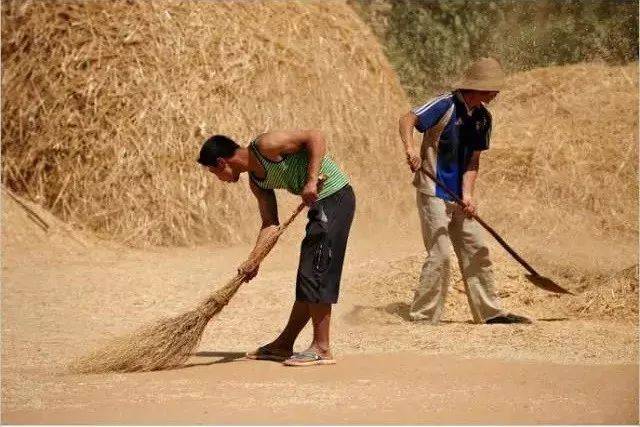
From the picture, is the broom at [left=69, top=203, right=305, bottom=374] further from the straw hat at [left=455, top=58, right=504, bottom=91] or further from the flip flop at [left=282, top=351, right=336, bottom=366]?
the straw hat at [left=455, top=58, right=504, bottom=91]

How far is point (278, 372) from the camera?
6.16 meters

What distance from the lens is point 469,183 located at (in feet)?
24.6

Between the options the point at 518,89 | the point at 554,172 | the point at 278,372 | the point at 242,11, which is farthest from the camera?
the point at 518,89

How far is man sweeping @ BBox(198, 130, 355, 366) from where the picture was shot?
618 centimetres

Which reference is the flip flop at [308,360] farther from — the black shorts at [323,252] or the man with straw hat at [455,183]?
the man with straw hat at [455,183]

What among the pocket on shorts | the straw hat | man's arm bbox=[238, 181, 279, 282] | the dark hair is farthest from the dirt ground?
the straw hat

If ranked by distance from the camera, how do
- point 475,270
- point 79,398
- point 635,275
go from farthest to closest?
1. point 635,275
2. point 475,270
3. point 79,398

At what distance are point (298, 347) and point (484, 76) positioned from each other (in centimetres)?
182

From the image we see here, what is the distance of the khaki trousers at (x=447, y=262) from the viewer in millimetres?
7492

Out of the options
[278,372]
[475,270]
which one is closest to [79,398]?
[278,372]

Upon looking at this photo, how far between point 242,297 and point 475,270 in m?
1.71

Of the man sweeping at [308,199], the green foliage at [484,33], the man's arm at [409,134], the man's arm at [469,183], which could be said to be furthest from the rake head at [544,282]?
the green foliage at [484,33]

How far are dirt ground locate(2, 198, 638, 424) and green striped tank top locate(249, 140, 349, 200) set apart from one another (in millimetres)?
868

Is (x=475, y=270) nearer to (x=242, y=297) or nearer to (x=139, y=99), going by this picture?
(x=242, y=297)
